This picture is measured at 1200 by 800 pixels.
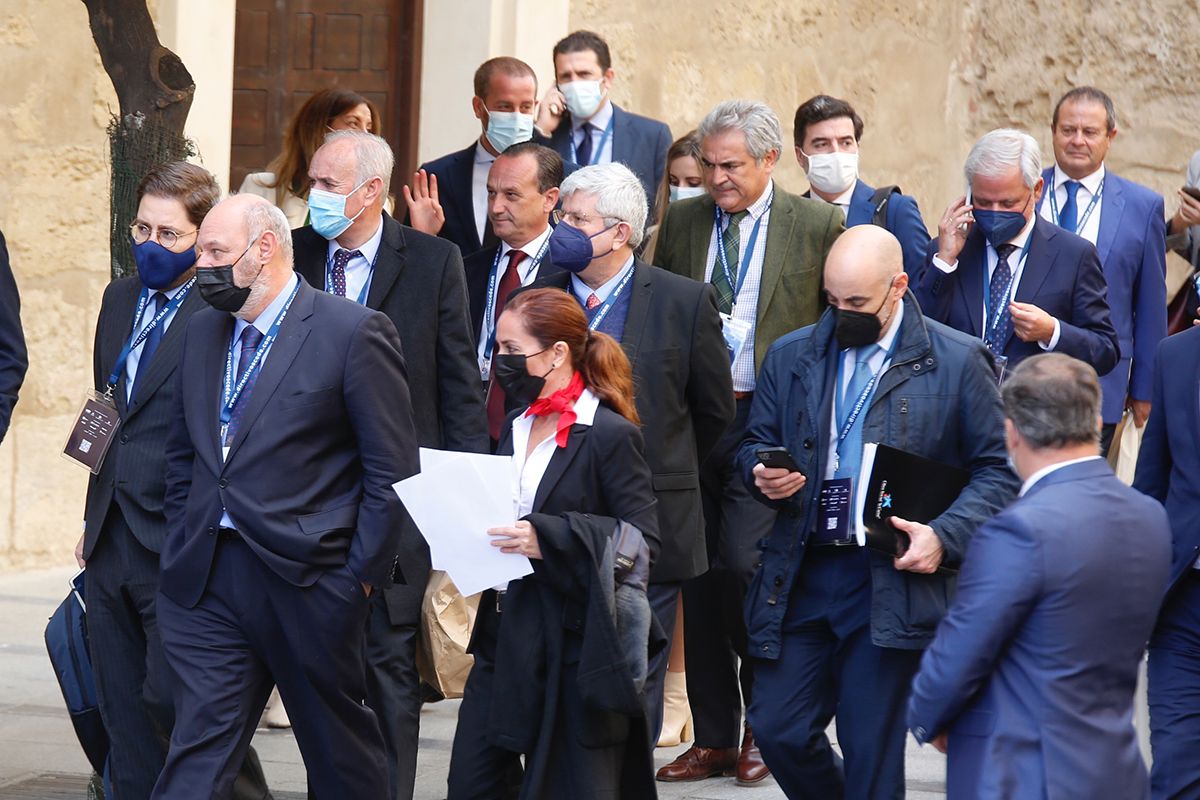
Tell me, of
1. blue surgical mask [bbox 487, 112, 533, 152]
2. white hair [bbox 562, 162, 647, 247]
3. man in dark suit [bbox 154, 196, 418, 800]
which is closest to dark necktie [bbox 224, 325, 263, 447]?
man in dark suit [bbox 154, 196, 418, 800]

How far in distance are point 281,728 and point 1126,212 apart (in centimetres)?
383

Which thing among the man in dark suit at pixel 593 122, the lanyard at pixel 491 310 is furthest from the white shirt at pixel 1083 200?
the lanyard at pixel 491 310

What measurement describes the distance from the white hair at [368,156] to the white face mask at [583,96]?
2.12m

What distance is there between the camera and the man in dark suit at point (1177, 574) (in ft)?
17.6

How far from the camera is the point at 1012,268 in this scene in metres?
6.89

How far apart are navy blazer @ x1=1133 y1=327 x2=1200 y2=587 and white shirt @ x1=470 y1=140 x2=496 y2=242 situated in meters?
2.99

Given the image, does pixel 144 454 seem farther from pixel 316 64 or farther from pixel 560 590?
pixel 316 64

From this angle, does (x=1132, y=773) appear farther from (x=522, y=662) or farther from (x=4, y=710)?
(x=4, y=710)

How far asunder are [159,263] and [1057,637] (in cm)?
292

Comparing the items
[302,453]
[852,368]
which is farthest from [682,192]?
[302,453]

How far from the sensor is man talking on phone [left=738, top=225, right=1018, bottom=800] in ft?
17.1

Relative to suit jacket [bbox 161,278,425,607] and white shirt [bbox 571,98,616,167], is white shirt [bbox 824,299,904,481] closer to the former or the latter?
suit jacket [bbox 161,278,425,607]

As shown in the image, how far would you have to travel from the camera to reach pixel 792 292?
22.4 feet

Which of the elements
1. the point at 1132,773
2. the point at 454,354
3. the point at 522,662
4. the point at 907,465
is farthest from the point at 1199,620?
the point at 454,354
